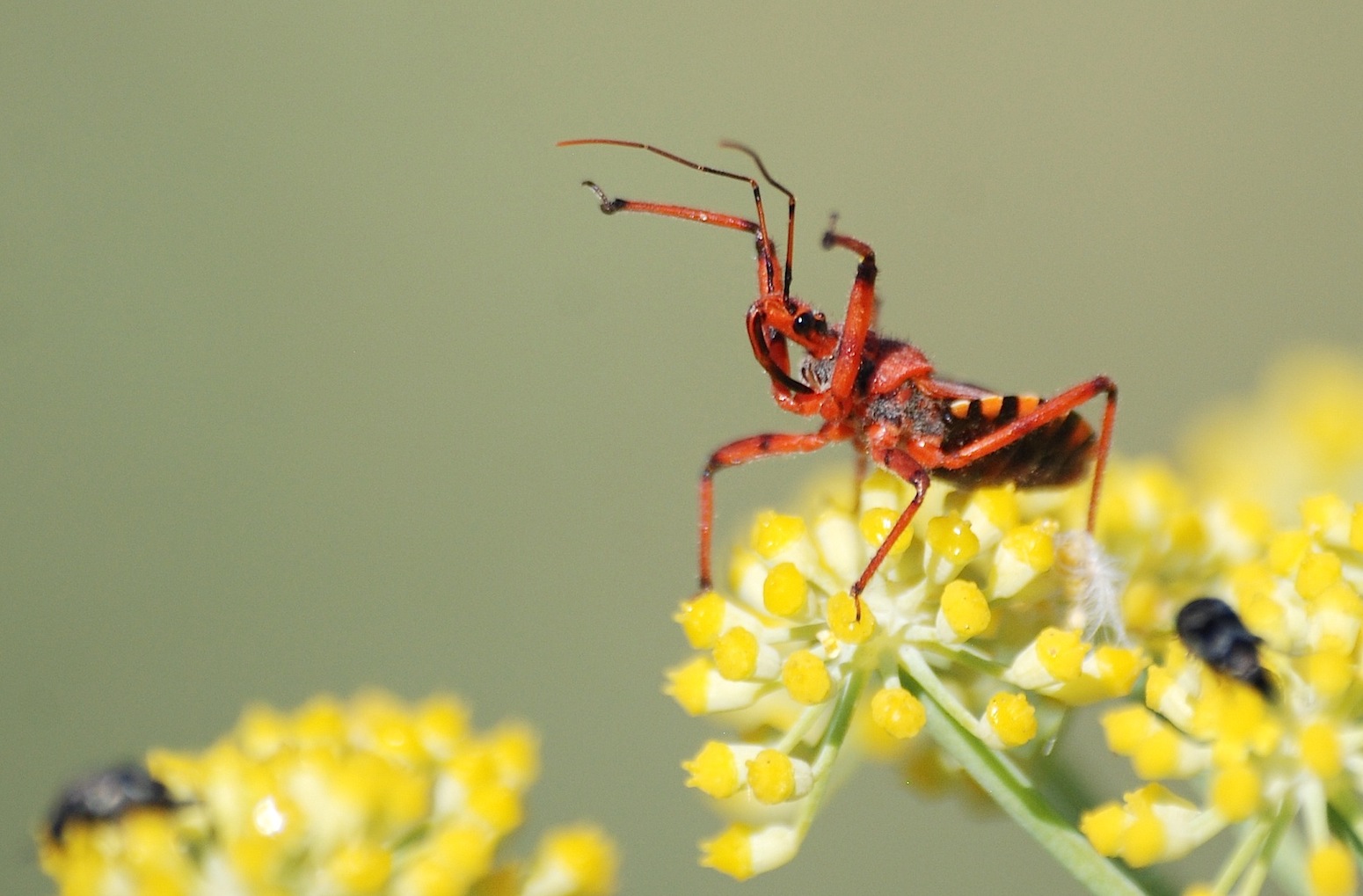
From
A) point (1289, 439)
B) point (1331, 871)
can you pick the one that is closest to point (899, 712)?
point (1331, 871)

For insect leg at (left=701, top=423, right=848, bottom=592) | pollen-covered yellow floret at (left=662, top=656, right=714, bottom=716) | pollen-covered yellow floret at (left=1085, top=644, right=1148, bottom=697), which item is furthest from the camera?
insect leg at (left=701, top=423, right=848, bottom=592)

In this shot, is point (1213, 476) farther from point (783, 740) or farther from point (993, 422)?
point (783, 740)

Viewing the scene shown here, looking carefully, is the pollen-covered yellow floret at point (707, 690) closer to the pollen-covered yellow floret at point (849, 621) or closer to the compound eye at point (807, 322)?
the pollen-covered yellow floret at point (849, 621)

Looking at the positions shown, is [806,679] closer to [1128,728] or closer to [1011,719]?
[1011,719]

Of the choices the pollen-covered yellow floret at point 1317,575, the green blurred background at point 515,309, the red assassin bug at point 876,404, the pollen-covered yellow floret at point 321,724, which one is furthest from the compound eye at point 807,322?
the green blurred background at point 515,309

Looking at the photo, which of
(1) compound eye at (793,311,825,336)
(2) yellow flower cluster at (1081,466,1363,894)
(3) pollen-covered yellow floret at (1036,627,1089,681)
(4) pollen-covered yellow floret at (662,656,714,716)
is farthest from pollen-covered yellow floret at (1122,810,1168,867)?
(1) compound eye at (793,311,825,336)

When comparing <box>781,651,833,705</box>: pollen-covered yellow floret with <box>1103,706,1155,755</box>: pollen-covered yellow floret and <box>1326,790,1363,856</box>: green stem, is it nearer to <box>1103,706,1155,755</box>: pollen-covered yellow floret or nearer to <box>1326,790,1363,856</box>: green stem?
<box>1103,706,1155,755</box>: pollen-covered yellow floret

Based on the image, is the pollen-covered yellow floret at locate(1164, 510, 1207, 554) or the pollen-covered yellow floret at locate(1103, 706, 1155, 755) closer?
the pollen-covered yellow floret at locate(1103, 706, 1155, 755)
